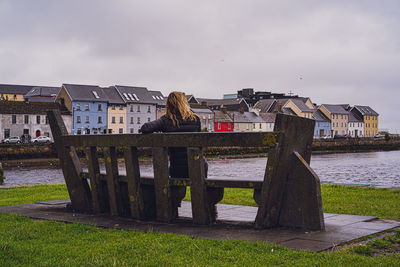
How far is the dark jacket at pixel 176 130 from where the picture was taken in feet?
22.6

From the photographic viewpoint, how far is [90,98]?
316ft

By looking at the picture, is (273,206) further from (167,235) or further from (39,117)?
(39,117)

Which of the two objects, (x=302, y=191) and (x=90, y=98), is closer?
(x=302, y=191)

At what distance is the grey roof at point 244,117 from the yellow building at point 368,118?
169 feet

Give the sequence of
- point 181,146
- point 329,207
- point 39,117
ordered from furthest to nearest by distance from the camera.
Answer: point 39,117, point 329,207, point 181,146

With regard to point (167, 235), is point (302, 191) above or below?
above

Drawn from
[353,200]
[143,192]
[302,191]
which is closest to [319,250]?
[302,191]

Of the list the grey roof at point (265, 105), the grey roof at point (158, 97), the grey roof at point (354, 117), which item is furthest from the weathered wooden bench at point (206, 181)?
the grey roof at point (354, 117)

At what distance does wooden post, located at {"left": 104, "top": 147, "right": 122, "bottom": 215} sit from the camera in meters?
7.46

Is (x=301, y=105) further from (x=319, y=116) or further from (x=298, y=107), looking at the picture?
(x=319, y=116)

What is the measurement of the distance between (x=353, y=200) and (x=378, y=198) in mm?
878

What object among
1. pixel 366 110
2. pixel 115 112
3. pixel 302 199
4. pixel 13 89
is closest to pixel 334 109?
pixel 366 110

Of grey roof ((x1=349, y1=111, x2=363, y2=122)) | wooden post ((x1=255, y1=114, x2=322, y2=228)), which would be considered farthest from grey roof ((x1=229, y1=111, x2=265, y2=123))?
wooden post ((x1=255, y1=114, x2=322, y2=228))

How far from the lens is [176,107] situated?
7.00 metres
